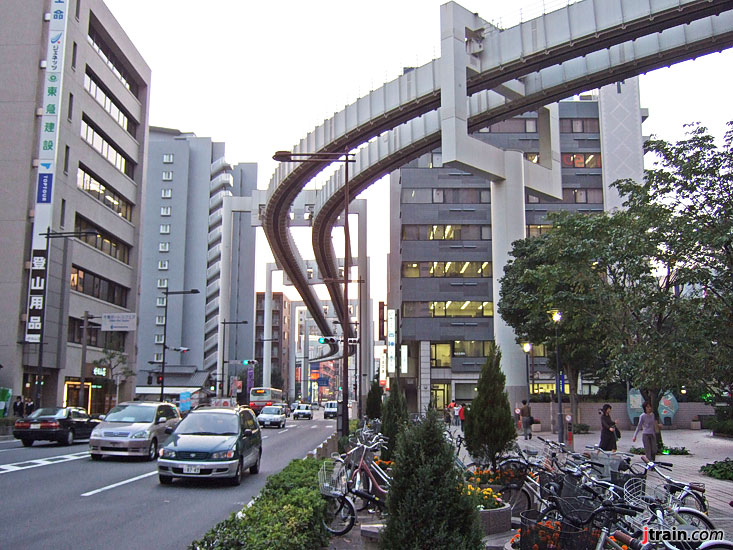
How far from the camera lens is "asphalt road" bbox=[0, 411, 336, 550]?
962cm

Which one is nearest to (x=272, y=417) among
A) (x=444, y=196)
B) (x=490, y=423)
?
(x=444, y=196)

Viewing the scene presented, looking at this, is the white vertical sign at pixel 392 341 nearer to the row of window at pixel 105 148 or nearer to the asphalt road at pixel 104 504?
the row of window at pixel 105 148

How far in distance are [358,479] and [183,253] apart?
8901 centimetres

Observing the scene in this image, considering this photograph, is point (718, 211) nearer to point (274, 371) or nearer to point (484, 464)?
point (484, 464)

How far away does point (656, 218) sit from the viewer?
60.5 feet

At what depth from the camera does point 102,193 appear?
52.6 metres

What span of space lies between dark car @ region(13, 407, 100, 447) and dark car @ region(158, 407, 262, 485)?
10.9 metres

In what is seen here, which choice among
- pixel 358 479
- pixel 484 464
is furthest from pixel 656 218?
pixel 358 479

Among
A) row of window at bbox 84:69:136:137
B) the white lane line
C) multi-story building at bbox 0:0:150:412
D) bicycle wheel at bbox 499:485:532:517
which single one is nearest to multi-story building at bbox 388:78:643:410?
row of window at bbox 84:69:136:137

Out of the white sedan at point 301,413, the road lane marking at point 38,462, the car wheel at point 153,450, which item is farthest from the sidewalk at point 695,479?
the white sedan at point 301,413

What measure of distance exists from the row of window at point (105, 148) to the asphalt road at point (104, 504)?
34260mm

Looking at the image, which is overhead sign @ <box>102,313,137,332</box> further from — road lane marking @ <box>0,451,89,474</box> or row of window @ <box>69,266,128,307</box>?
road lane marking @ <box>0,451,89,474</box>

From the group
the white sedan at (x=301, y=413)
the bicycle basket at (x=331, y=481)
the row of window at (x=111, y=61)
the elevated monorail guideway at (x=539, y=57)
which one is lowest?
the white sedan at (x=301, y=413)

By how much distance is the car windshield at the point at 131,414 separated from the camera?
818 inches
